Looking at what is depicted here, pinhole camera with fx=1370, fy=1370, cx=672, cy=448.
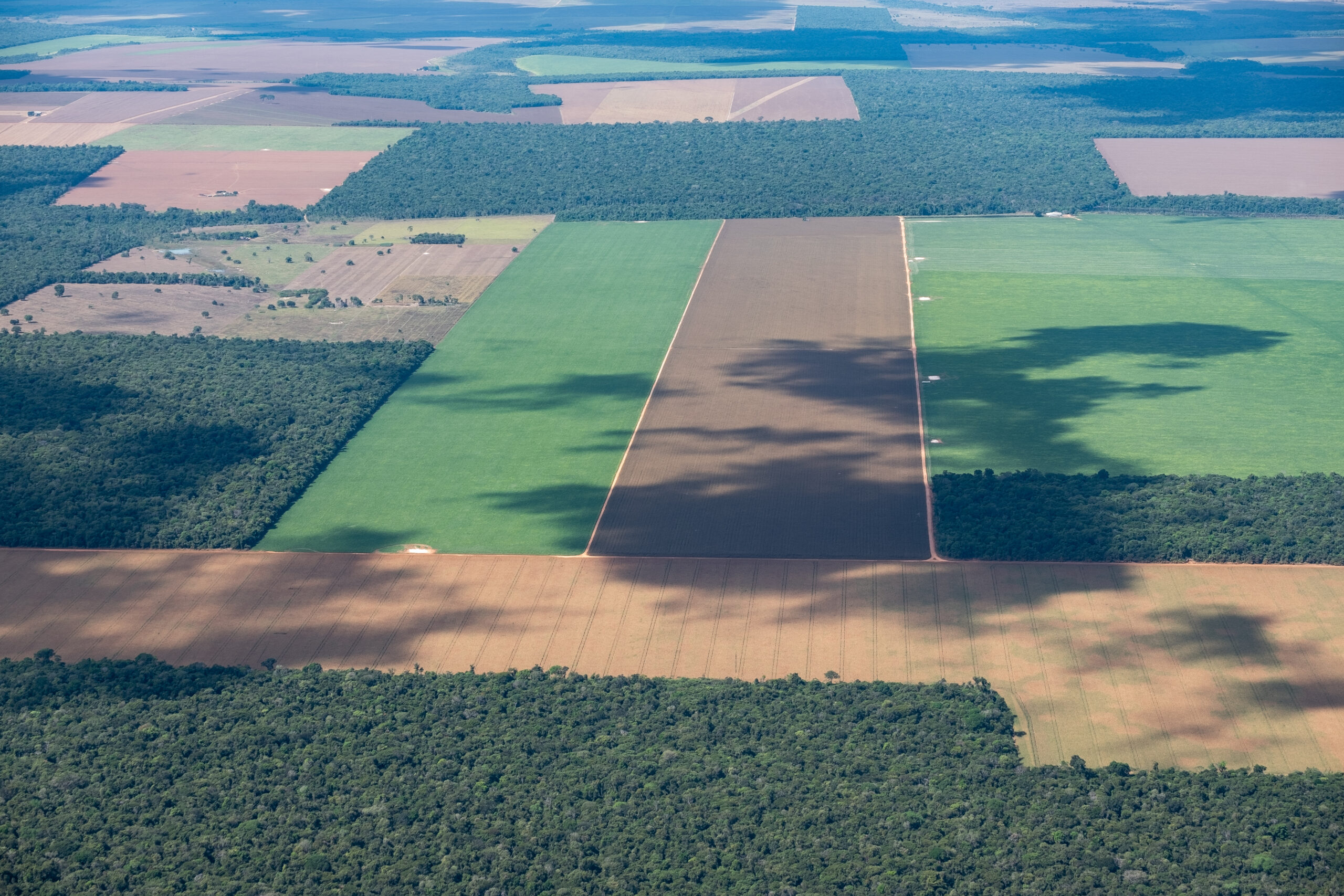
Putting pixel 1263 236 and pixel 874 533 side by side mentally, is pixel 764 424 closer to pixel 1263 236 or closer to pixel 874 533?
pixel 874 533

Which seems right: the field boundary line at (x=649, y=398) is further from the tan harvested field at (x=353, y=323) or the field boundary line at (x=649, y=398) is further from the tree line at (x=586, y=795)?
the tan harvested field at (x=353, y=323)

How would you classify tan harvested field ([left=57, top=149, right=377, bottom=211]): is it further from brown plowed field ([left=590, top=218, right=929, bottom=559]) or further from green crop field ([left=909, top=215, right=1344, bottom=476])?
green crop field ([left=909, top=215, right=1344, bottom=476])

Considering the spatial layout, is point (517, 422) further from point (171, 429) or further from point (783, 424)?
point (171, 429)

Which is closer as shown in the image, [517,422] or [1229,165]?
[517,422]

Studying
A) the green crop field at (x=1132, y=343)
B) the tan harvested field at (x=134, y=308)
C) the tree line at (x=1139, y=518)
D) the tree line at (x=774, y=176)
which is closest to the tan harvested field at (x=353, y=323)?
the tan harvested field at (x=134, y=308)

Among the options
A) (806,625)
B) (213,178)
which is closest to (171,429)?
(806,625)

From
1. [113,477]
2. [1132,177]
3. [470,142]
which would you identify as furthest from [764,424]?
[470,142]
